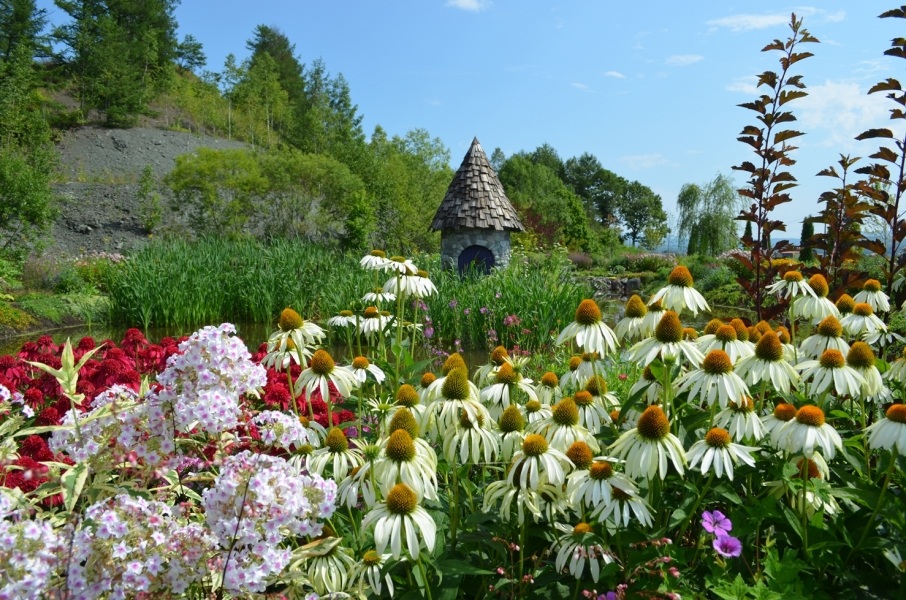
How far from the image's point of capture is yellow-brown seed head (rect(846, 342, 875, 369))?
1.79 metres

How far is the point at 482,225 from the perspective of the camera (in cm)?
1111

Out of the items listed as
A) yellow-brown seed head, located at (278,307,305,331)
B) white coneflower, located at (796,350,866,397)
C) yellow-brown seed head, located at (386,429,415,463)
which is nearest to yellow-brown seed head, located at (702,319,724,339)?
white coneflower, located at (796,350,866,397)

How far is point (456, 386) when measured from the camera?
162 centimetres

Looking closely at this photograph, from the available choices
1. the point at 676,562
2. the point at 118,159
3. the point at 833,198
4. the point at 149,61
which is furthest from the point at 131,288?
the point at 149,61

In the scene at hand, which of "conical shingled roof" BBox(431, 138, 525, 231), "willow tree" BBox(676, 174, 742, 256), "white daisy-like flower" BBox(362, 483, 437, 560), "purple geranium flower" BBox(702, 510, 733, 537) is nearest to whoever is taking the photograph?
"white daisy-like flower" BBox(362, 483, 437, 560)

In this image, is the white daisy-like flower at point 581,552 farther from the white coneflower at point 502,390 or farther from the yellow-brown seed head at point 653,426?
the white coneflower at point 502,390

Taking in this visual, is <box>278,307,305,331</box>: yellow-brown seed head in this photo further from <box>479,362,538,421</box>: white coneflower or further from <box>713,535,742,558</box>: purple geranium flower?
<box>713,535,742,558</box>: purple geranium flower

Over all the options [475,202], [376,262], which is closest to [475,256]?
[475,202]

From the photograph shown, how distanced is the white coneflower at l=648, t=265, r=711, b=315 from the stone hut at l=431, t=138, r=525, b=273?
9077 mm

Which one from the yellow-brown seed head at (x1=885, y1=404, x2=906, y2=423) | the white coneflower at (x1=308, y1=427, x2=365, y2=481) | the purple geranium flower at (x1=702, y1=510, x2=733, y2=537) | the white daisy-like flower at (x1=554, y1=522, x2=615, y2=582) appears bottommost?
the white daisy-like flower at (x1=554, y1=522, x2=615, y2=582)

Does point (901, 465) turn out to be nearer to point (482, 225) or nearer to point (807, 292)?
point (807, 292)

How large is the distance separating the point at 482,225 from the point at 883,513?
9.83 meters

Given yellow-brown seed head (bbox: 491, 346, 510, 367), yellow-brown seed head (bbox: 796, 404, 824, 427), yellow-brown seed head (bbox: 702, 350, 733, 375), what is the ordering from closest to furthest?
yellow-brown seed head (bbox: 796, 404, 824, 427) < yellow-brown seed head (bbox: 702, 350, 733, 375) < yellow-brown seed head (bbox: 491, 346, 510, 367)

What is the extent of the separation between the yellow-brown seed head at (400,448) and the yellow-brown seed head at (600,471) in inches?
16.1
